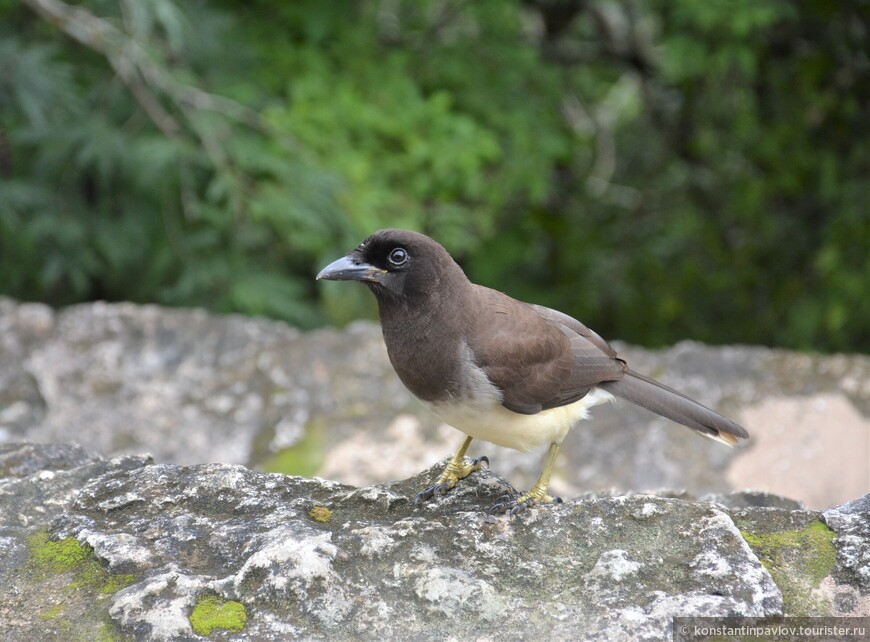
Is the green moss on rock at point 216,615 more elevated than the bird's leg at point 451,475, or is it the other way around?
the bird's leg at point 451,475

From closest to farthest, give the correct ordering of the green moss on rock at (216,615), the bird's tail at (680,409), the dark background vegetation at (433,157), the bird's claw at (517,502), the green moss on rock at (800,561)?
the green moss on rock at (216,615)
the green moss on rock at (800,561)
the bird's claw at (517,502)
the bird's tail at (680,409)
the dark background vegetation at (433,157)

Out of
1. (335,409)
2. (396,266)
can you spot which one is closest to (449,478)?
(396,266)

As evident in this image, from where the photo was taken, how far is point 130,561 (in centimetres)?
270

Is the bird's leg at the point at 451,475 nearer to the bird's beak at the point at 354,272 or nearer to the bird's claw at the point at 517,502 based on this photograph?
the bird's claw at the point at 517,502

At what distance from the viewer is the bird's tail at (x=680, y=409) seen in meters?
3.83

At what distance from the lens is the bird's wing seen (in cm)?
348

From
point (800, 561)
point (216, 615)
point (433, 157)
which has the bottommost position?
point (216, 615)

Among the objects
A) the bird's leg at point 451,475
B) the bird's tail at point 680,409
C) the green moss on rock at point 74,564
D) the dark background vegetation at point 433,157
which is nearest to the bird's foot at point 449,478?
the bird's leg at point 451,475

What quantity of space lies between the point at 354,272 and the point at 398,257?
0.17m

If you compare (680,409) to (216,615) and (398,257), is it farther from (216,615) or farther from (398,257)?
(216,615)

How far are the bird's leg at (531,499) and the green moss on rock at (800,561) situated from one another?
709 millimetres

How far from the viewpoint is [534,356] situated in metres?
3.63

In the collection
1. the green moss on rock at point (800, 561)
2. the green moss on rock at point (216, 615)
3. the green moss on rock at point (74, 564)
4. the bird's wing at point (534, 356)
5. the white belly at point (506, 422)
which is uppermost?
the bird's wing at point (534, 356)

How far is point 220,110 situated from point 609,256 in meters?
4.15
